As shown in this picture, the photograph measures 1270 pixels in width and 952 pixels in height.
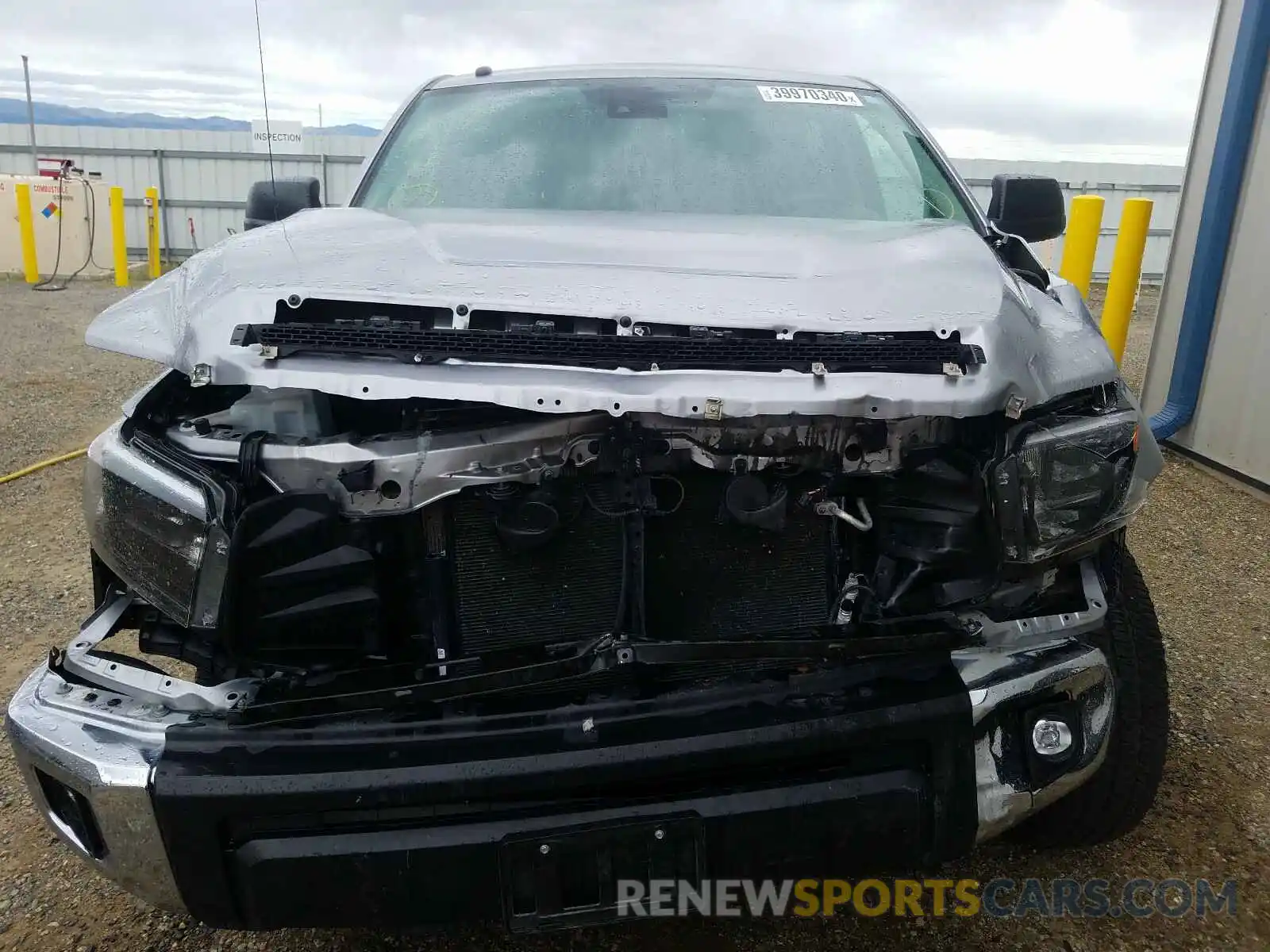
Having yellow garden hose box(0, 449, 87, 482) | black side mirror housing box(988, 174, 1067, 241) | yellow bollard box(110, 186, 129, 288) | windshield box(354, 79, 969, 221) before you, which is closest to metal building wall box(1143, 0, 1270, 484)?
black side mirror housing box(988, 174, 1067, 241)

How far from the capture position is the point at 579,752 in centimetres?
163

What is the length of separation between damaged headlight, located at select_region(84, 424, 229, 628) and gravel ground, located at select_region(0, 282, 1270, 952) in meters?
0.86

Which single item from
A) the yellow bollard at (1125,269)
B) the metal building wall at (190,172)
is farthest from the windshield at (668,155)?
the metal building wall at (190,172)

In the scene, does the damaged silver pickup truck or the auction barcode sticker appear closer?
the damaged silver pickup truck

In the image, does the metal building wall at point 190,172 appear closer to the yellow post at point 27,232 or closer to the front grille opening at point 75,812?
the yellow post at point 27,232

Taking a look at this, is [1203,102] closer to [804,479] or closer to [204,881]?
[804,479]

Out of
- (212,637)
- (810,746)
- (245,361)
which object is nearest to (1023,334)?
(810,746)

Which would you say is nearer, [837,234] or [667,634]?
[667,634]

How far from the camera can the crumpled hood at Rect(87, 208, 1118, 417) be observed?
174cm

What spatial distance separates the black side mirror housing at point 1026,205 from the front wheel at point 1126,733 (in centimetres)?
128

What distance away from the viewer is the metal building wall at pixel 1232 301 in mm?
5062

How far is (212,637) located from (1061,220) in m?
2.78

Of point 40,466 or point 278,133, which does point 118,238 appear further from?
point 278,133

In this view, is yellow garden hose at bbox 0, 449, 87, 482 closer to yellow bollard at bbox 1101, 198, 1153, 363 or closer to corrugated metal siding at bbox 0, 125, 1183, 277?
yellow bollard at bbox 1101, 198, 1153, 363
